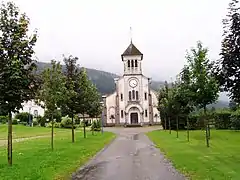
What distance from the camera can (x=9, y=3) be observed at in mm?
18109

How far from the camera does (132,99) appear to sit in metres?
95.2

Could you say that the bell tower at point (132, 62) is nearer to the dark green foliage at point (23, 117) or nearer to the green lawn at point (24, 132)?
the dark green foliage at point (23, 117)

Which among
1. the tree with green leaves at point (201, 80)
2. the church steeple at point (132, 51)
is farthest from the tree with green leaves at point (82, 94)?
the church steeple at point (132, 51)

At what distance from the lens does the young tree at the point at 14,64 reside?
17.1 m

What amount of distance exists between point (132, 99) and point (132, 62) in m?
9.74

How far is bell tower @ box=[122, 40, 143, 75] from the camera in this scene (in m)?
97.1

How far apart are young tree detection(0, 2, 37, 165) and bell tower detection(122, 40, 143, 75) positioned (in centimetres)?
7909

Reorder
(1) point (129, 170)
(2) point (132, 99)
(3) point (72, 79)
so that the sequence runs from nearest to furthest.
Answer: (1) point (129, 170) → (3) point (72, 79) → (2) point (132, 99)

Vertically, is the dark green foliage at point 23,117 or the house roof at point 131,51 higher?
the house roof at point 131,51

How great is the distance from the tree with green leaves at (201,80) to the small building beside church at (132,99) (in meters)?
64.9

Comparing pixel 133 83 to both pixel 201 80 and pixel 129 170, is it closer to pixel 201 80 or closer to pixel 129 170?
pixel 201 80

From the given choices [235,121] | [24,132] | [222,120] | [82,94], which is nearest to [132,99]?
[222,120]

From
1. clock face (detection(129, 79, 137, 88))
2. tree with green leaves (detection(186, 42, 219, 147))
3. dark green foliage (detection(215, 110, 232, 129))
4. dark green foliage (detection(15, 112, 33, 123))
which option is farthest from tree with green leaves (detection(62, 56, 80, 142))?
clock face (detection(129, 79, 137, 88))

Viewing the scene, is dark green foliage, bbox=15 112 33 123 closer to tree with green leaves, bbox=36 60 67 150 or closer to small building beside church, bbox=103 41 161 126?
small building beside church, bbox=103 41 161 126
